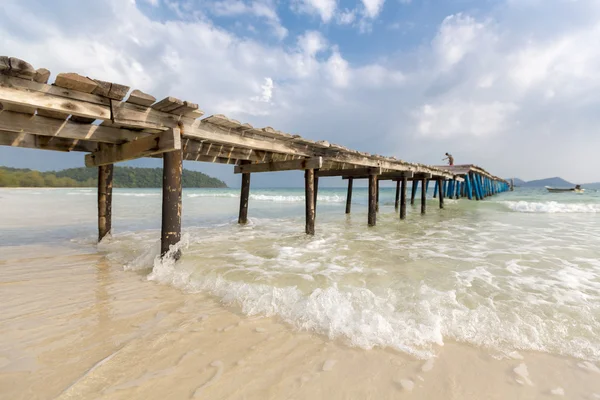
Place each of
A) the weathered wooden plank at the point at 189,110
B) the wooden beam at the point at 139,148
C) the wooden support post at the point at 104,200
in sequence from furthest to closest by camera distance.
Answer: the wooden support post at the point at 104,200 → the wooden beam at the point at 139,148 → the weathered wooden plank at the point at 189,110

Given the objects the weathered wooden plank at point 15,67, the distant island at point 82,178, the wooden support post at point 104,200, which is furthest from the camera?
the distant island at point 82,178

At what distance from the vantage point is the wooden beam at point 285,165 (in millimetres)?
6771

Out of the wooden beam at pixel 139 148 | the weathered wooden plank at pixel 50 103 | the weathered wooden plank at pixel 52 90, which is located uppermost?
the weathered wooden plank at pixel 52 90

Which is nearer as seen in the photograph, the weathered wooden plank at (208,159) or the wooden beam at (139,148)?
the wooden beam at (139,148)

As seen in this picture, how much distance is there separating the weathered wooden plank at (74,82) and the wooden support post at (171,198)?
133cm

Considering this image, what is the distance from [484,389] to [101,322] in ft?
10.5

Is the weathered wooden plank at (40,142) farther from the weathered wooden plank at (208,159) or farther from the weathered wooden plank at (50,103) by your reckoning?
the weathered wooden plank at (50,103)

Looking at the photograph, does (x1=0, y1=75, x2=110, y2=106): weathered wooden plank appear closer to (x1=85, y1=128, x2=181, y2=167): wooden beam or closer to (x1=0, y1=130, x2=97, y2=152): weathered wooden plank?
(x1=85, y1=128, x2=181, y2=167): wooden beam

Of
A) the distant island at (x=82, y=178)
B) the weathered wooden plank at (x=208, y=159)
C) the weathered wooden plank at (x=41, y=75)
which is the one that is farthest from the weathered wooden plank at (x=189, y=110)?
the distant island at (x=82, y=178)

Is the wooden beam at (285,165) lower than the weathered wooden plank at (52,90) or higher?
lower

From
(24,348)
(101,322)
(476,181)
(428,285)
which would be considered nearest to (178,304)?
(101,322)

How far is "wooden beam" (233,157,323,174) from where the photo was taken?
677cm

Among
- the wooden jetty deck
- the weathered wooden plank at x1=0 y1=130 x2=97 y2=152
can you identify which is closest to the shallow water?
the wooden jetty deck

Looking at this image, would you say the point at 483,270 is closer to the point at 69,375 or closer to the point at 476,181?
the point at 69,375
